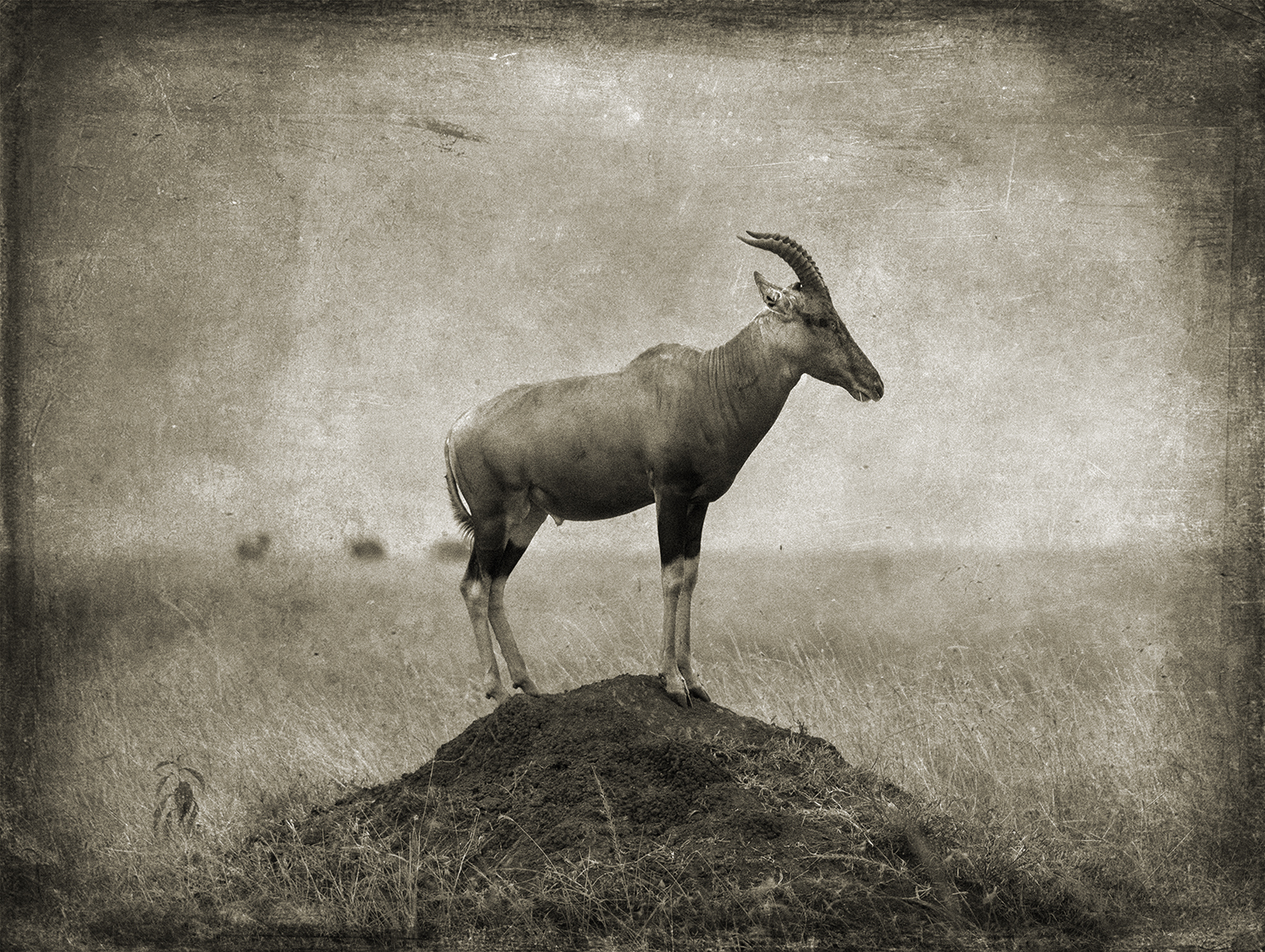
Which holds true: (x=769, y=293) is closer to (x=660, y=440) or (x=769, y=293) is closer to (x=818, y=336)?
(x=818, y=336)

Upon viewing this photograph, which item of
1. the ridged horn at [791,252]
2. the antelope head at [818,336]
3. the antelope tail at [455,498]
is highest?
the ridged horn at [791,252]

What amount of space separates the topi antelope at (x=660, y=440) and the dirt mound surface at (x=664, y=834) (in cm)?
54

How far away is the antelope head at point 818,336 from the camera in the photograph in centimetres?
800

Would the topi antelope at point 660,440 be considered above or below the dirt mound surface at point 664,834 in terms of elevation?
above

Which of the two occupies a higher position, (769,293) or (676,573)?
(769,293)

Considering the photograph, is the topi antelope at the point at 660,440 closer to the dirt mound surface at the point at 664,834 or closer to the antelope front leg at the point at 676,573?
the antelope front leg at the point at 676,573

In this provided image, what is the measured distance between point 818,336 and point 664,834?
9.96 ft

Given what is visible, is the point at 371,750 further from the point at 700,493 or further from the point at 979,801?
the point at 979,801

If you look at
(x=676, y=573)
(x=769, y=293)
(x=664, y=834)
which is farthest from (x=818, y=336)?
(x=664, y=834)

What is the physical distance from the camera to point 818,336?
803cm

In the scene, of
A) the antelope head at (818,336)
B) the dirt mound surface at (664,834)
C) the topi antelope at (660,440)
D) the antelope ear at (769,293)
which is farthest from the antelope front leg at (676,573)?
the antelope ear at (769,293)

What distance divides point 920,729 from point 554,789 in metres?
3.52

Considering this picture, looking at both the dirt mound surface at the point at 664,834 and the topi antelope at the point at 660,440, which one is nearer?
the dirt mound surface at the point at 664,834

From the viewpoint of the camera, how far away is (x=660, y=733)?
7809 millimetres
